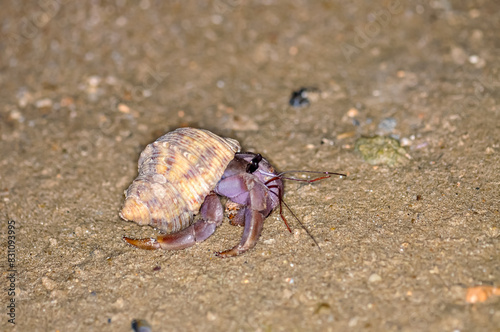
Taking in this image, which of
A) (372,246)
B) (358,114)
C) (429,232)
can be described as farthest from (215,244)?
(358,114)

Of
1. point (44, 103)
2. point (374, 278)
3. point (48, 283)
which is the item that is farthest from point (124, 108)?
point (374, 278)

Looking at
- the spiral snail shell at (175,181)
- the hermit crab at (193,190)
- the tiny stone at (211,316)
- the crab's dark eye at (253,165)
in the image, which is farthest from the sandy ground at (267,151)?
the crab's dark eye at (253,165)

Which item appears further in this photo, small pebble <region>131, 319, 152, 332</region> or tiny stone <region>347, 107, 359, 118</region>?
tiny stone <region>347, 107, 359, 118</region>

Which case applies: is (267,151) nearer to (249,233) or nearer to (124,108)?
(249,233)

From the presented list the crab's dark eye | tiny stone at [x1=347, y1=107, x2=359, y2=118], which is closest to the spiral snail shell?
the crab's dark eye

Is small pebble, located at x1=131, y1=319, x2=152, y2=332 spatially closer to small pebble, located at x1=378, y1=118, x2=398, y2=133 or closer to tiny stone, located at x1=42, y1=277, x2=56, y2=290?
tiny stone, located at x1=42, y1=277, x2=56, y2=290

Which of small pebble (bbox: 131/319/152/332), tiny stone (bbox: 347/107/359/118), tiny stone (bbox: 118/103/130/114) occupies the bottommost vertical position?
small pebble (bbox: 131/319/152/332)

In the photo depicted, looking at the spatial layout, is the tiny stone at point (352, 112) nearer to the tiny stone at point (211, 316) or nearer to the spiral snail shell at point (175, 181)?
the spiral snail shell at point (175, 181)
